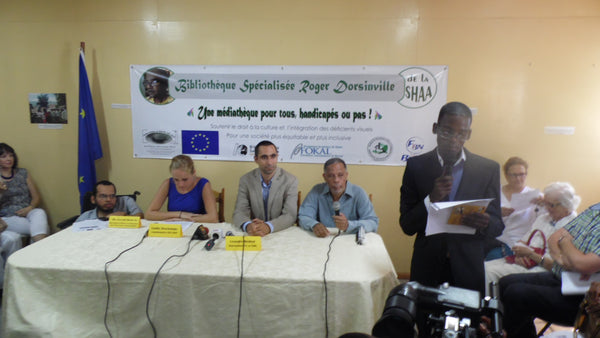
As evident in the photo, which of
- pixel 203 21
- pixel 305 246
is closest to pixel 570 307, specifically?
pixel 305 246

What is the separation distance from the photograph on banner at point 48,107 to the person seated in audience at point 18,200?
1.32 feet

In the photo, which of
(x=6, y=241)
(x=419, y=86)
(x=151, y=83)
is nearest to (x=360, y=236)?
(x=419, y=86)

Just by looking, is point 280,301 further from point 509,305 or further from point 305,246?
point 509,305

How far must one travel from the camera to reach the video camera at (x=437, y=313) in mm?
940

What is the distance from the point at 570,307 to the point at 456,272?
2.39 feet

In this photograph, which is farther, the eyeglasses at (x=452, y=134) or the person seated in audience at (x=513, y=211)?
the person seated in audience at (x=513, y=211)

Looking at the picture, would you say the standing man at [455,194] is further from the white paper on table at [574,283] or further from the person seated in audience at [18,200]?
the person seated in audience at [18,200]

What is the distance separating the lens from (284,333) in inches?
62.8

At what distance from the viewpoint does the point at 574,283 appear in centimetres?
165

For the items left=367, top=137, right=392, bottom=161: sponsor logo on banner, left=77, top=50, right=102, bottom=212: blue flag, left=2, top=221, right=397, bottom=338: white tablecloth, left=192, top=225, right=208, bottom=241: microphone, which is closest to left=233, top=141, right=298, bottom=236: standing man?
left=192, top=225, right=208, bottom=241: microphone

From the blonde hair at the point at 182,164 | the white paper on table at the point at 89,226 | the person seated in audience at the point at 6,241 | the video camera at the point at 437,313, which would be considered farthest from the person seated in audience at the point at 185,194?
the video camera at the point at 437,313

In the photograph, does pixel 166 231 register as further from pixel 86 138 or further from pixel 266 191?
pixel 86 138

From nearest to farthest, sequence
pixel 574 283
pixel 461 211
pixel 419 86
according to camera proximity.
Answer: pixel 461 211 < pixel 574 283 < pixel 419 86

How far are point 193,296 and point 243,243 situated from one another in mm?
384
